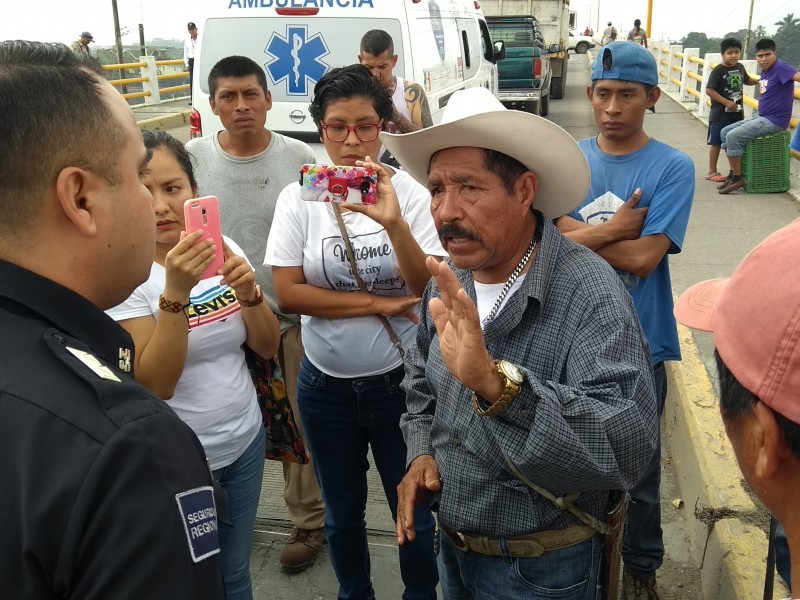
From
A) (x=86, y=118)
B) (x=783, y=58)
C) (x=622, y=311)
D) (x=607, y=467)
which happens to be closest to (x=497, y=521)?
(x=607, y=467)

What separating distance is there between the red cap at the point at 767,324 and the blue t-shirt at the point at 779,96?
844 cm

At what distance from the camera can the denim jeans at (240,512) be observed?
2.38 meters

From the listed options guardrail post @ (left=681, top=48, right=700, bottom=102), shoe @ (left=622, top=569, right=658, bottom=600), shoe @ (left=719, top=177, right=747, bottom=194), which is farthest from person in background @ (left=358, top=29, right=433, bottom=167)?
guardrail post @ (left=681, top=48, right=700, bottom=102)

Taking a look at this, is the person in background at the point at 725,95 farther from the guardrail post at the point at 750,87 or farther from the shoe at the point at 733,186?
the guardrail post at the point at 750,87

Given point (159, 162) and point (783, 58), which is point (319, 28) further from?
point (783, 58)

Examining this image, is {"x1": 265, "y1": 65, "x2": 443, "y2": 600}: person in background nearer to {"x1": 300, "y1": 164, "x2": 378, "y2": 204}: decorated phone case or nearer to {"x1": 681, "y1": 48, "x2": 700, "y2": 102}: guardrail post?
{"x1": 300, "y1": 164, "x2": 378, "y2": 204}: decorated phone case

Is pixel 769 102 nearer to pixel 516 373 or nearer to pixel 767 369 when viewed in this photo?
pixel 516 373

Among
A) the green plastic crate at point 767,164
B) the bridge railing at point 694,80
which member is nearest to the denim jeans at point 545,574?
the green plastic crate at point 767,164

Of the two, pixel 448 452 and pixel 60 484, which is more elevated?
pixel 60 484

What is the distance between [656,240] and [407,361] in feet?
3.22

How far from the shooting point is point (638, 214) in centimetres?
251

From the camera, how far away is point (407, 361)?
233 centimetres

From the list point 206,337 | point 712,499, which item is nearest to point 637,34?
point 712,499

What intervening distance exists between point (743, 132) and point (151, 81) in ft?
51.1
